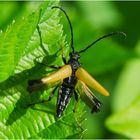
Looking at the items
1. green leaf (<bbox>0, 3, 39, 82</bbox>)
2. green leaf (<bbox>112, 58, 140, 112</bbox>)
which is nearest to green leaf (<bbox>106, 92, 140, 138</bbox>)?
green leaf (<bbox>0, 3, 39, 82</bbox>)

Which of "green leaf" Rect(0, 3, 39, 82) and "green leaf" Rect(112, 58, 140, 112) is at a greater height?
"green leaf" Rect(0, 3, 39, 82)

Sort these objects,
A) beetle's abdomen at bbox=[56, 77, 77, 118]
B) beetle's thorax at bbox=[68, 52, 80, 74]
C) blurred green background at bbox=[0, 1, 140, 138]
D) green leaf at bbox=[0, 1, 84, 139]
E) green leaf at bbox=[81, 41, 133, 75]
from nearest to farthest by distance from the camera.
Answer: green leaf at bbox=[0, 1, 84, 139], beetle's abdomen at bbox=[56, 77, 77, 118], beetle's thorax at bbox=[68, 52, 80, 74], blurred green background at bbox=[0, 1, 140, 138], green leaf at bbox=[81, 41, 133, 75]

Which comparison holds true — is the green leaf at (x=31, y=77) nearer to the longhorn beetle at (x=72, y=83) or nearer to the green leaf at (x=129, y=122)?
the longhorn beetle at (x=72, y=83)

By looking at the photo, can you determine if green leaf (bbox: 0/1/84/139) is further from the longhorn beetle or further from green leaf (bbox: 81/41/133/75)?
green leaf (bbox: 81/41/133/75)

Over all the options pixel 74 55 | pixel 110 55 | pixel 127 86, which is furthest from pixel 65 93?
pixel 127 86

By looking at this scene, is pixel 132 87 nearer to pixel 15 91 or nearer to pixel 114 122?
pixel 114 122

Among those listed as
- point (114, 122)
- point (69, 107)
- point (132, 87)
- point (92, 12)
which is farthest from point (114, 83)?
point (69, 107)
